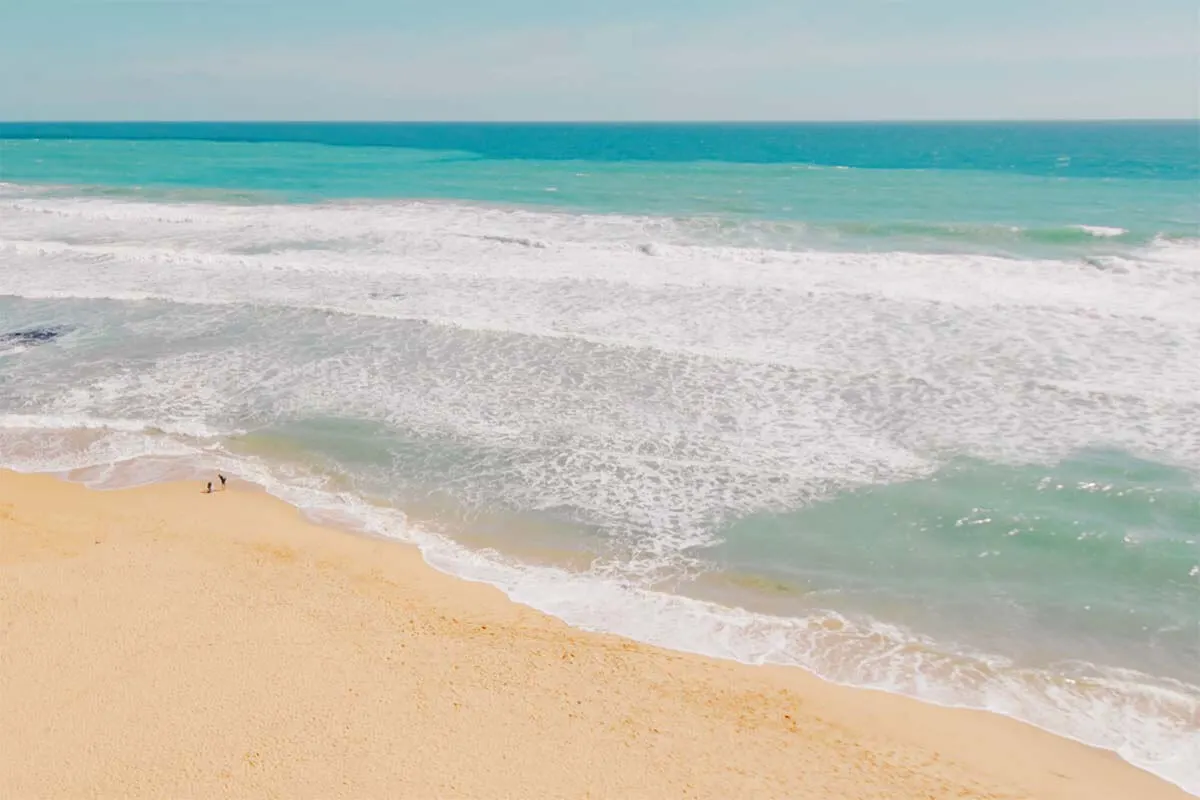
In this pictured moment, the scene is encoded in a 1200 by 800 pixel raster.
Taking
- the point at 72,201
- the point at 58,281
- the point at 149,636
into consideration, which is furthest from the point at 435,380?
the point at 72,201

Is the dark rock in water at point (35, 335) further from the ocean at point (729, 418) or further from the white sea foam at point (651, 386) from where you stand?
the white sea foam at point (651, 386)

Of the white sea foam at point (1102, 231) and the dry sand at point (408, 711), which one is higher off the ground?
the white sea foam at point (1102, 231)

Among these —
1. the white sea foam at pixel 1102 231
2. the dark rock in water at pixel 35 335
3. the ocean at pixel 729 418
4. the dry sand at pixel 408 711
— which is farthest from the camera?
the white sea foam at pixel 1102 231

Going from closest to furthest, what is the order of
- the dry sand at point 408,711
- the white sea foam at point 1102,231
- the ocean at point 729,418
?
the dry sand at point 408,711 → the ocean at point 729,418 → the white sea foam at point 1102,231

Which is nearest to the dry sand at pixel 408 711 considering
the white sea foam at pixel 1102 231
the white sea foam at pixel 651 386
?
the white sea foam at pixel 651 386

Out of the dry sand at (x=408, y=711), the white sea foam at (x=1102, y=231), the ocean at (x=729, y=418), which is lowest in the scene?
the dry sand at (x=408, y=711)

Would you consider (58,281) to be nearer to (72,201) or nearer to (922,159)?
(72,201)

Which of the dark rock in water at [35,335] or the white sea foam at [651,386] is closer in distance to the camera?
the white sea foam at [651,386]

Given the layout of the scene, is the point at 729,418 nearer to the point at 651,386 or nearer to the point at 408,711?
the point at 651,386
